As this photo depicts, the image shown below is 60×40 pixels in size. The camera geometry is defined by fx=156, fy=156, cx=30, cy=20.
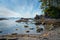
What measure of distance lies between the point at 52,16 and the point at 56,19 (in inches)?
44.8

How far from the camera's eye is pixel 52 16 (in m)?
26.1

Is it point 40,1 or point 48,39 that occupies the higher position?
point 40,1

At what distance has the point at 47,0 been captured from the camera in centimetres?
2708

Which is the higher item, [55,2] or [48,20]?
[55,2]

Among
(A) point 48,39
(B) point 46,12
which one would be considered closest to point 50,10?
(B) point 46,12

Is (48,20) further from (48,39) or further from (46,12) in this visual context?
(48,39)

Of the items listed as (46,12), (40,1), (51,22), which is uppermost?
(40,1)

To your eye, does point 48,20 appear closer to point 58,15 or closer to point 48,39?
point 58,15

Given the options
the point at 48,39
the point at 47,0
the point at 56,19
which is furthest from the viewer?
the point at 47,0

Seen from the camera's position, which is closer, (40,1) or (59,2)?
(59,2)

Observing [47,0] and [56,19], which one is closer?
[56,19]

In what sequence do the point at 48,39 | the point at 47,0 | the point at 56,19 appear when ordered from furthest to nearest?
the point at 47,0 < the point at 56,19 < the point at 48,39

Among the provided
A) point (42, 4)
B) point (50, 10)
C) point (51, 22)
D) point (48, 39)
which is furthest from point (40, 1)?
point (48, 39)

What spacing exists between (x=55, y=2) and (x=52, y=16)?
2.45m
